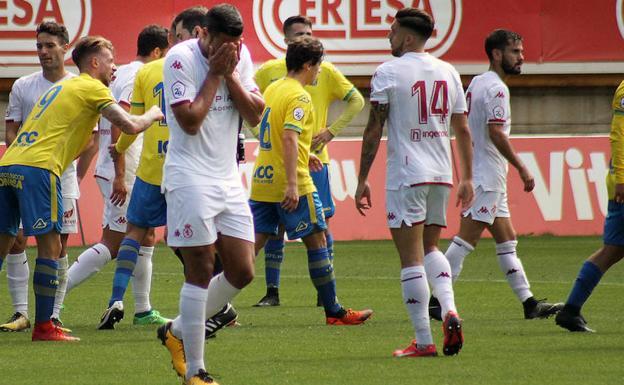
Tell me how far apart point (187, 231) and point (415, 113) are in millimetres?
1947

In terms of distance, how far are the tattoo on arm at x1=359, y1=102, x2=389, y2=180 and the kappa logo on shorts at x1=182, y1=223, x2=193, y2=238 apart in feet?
5.76

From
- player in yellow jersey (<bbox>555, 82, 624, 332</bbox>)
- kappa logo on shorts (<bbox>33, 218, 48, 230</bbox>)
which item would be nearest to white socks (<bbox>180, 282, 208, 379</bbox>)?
kappa logo on shorts (<bbox>33, 218, 48, 230</bbox>)

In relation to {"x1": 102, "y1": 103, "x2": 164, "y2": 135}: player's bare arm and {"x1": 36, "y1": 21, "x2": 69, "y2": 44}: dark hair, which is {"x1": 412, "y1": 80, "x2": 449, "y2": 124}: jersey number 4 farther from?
{"x1": 36, "y1": 21, "x2": 69, "y2": 44}: dark hair

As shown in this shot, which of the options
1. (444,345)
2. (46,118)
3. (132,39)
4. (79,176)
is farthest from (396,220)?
(132,39)

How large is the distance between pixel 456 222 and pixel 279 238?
7.40 meters

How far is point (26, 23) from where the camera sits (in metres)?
21.4

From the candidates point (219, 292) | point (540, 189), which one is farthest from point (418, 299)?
point (540, 189)

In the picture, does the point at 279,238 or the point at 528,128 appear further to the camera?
the point at 528,128

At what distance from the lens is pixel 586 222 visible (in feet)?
63.7

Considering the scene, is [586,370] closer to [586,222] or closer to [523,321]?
[523,321]

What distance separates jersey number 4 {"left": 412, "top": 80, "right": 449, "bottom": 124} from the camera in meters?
→ 8.38

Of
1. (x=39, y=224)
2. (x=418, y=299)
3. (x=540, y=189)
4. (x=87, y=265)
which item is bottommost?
(x=540, y=189)

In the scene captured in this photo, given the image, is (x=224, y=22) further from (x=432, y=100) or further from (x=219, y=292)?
(x=432, y=100)

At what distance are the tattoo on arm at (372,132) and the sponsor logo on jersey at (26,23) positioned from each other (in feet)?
43.9
